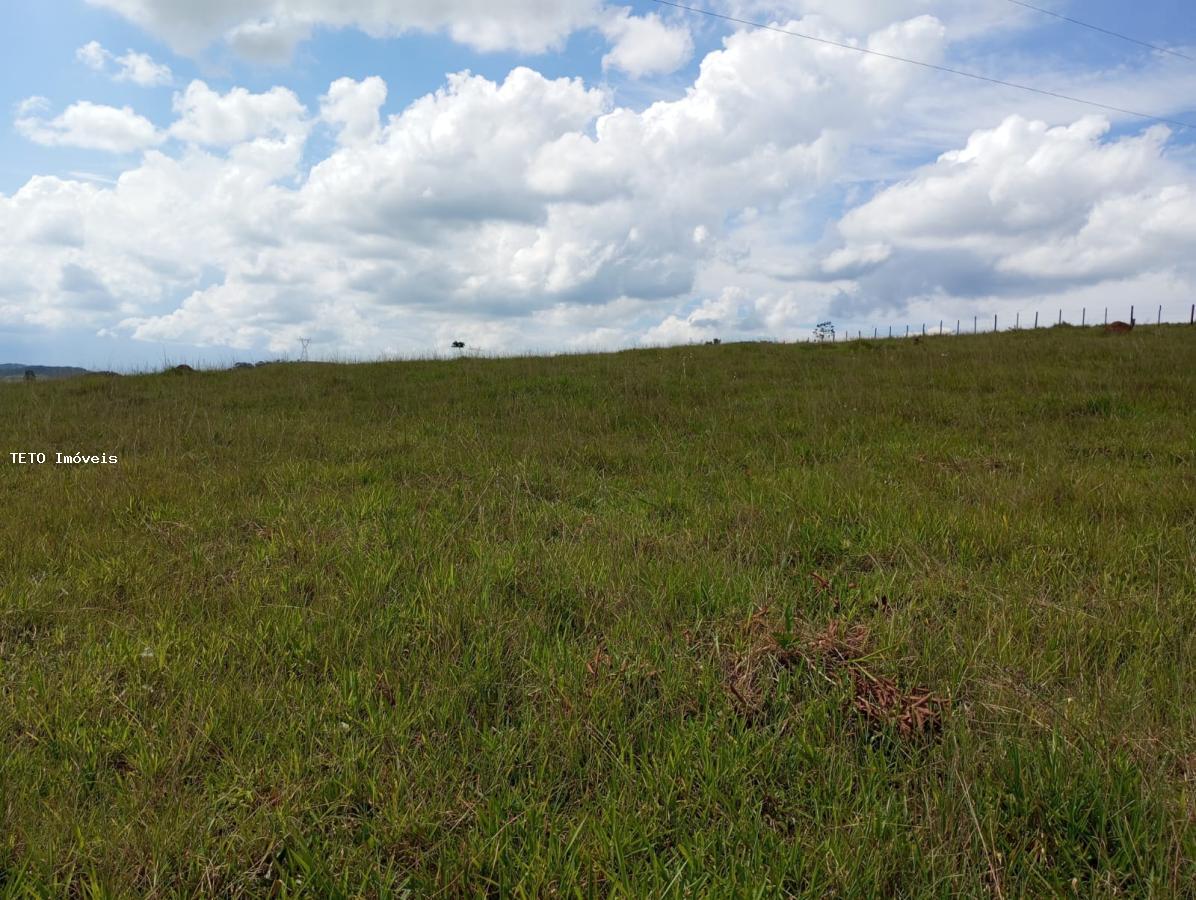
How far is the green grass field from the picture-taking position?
1958mm

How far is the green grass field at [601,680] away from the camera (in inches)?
77.1

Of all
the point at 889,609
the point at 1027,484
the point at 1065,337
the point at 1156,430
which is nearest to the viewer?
the point at 889,609

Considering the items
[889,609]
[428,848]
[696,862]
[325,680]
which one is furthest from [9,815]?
[889,609]

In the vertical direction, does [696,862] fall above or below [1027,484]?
below

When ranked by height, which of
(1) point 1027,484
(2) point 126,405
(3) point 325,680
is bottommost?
(3) point 325,680

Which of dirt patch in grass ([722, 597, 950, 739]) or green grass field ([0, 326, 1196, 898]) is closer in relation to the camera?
green grass field ([0, 326, 1196, 898])

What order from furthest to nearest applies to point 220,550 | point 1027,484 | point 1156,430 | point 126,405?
1. point 126,405
2. point 1156,430
3. point 1027,484
4. point 220,550

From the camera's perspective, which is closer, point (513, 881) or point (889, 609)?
point (513, 881)

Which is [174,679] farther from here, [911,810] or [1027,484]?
[1027,484]

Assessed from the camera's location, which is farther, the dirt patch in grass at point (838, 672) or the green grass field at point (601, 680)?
the dirt patch in grass at point (838, 672)

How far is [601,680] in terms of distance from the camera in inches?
109

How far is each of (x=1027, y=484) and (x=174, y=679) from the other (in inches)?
238

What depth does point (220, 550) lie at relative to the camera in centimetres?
450

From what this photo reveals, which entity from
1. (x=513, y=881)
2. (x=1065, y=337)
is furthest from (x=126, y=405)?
(x=1065, y=337)
